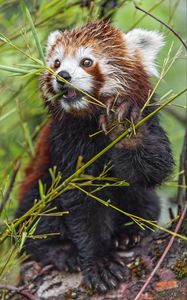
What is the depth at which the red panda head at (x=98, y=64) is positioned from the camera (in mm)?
3656

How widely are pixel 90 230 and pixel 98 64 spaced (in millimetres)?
1065

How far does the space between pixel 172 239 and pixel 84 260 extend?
0.78m

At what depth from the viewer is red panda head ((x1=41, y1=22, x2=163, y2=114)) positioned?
3656 millimetres

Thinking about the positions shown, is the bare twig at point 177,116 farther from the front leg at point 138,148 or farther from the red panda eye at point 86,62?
the red panda eye at point 86,62

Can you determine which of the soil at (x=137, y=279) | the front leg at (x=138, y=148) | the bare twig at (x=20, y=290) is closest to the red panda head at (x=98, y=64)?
the front leg at (x=138, y=148)

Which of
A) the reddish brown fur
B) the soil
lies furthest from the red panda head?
the soil

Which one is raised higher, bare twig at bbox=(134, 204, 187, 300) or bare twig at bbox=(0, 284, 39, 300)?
bare twig at bbox=(134, 204, 187, 300)

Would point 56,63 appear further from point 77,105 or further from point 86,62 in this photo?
point 77,105

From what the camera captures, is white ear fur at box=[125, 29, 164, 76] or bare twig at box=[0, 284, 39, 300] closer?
bare twig at box=[0, 284, 39, 300]

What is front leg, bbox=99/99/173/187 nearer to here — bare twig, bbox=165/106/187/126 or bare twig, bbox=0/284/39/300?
bare twig, bbox=0/284/39/300

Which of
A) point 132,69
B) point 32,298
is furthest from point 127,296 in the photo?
point 132,69

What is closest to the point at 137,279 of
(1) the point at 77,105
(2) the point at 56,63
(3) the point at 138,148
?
(3) the point at 138,148

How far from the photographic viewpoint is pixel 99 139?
396 cm

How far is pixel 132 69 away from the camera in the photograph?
3.89 metres
